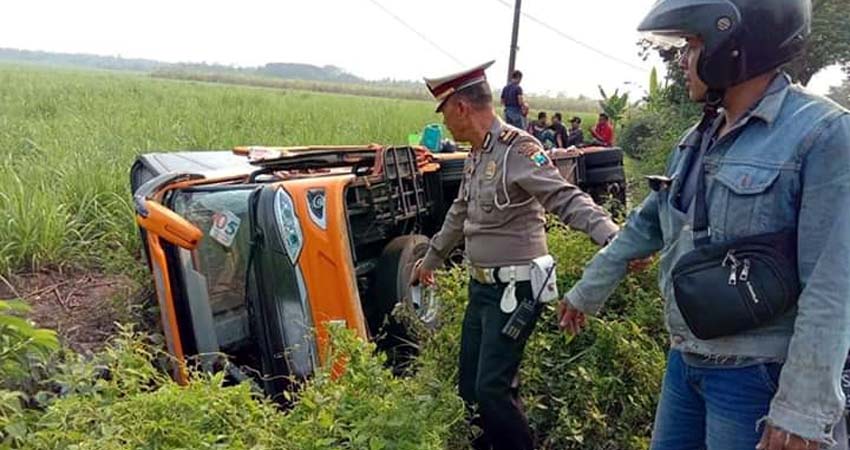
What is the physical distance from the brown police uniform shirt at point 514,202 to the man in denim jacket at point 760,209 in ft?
2.55

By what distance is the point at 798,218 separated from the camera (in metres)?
1.52

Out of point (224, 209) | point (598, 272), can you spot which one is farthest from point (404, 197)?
point (598, 272)

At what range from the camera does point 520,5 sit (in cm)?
1911

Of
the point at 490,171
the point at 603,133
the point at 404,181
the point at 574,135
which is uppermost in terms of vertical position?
the point at 490,171

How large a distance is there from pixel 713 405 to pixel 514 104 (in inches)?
417

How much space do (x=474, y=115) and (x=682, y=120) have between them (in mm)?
16003

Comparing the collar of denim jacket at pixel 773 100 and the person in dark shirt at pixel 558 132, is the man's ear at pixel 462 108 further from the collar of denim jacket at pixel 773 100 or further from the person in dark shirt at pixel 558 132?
the person in dark shirt at pixel 558 132

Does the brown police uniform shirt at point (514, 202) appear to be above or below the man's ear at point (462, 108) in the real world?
below

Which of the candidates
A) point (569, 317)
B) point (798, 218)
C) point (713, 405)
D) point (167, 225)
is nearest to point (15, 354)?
point (167, 225)

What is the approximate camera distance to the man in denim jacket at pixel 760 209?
1472 millimetres

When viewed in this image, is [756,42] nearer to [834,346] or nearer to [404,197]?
[834,346]

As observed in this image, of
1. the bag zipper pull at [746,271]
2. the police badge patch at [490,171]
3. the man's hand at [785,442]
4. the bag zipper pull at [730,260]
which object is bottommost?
the man's hand at [785,442]

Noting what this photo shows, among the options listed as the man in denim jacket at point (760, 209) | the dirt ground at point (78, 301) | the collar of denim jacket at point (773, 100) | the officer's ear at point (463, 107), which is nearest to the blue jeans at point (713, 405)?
Answer: the man in denim jacket at point (760, 209)

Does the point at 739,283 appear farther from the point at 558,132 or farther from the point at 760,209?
the point at 558,132
